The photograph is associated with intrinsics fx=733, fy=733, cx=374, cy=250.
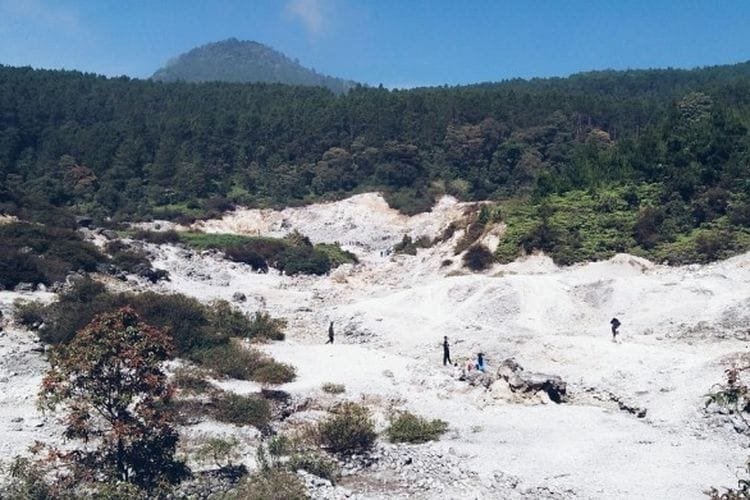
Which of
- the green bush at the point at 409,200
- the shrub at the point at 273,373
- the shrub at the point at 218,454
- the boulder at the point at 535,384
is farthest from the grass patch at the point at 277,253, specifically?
the shrub at the point at 218,454

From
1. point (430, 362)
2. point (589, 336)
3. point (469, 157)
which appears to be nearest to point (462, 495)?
point (430, 362)

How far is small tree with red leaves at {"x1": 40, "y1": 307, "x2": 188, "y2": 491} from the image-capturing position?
55.7ft

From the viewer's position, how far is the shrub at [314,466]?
18.3 m

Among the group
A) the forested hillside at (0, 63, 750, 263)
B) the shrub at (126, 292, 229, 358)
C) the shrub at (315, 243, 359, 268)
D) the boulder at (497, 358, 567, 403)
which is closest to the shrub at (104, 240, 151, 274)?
the forested hillside at (0, 63, 750, 263)

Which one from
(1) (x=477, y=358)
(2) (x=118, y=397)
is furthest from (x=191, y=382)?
(1) (x=477, y=358)

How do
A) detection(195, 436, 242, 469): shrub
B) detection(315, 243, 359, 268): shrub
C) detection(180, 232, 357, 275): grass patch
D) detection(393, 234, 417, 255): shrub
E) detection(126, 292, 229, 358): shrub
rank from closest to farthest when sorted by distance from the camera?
detection(195, 436, 242, 469): shrub < detection(126, 292, 229, 358): shrub < detection(180, 232, 357, 275): grass patch < detection(315, 243, 359, 268): shrub < detection(393, 234, 417, 255): shrub

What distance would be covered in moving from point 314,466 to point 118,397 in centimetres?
507

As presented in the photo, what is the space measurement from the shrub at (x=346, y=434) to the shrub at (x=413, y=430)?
64 cm

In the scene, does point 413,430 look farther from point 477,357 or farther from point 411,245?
point 411,245

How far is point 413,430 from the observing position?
2081 centimetres

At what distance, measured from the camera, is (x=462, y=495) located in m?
→ 17.3

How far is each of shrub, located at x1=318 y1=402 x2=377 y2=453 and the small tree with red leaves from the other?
159 inches

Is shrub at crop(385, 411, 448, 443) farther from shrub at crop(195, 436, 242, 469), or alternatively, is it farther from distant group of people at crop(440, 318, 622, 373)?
distant group of people at crop(440, 318, 622, 373)

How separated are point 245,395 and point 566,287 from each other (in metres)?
16.4
